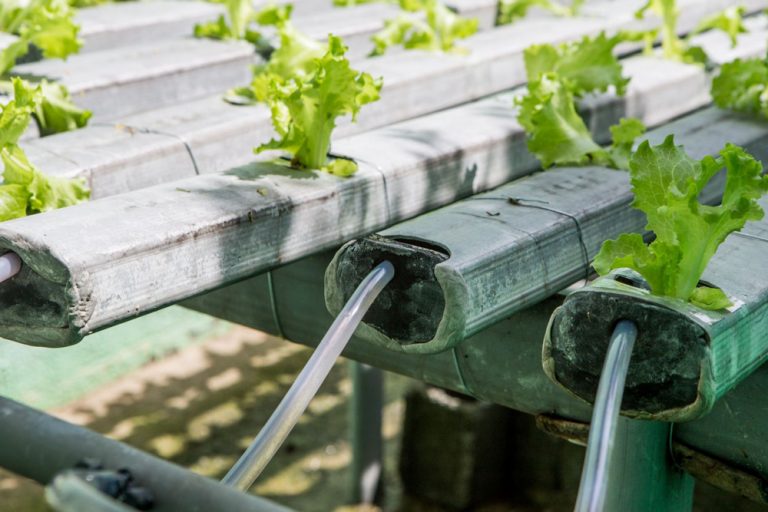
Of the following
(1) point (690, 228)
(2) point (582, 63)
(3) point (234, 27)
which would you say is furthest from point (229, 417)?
(1) point (690, 228)

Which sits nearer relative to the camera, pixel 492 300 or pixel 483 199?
pixel 492 300

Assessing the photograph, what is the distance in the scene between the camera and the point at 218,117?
360 cm

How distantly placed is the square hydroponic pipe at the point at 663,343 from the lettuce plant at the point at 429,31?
2.44m

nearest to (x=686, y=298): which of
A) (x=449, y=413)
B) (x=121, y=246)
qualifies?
(x=121, y=246)

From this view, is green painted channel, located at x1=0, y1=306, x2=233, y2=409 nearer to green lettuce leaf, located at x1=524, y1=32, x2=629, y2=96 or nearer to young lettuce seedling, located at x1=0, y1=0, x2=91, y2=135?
young lettuce seedling, located at x1=0, y1=0, x2=91, y2=135

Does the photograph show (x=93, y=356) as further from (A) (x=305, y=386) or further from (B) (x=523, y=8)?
(A) (x=305, y=386)

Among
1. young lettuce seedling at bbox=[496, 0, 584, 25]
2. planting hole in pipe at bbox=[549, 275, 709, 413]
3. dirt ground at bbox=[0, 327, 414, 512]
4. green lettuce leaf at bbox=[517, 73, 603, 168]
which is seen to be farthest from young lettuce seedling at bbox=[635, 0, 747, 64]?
dirt ground at bbox=[0, 327, 414, 512]

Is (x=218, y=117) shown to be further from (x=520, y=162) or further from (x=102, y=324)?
(x=102, y=324)

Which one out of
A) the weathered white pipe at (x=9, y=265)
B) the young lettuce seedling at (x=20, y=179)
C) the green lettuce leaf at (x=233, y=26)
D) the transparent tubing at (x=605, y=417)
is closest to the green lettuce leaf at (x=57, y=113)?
the young lettuce seedling at (x=20, y=179)

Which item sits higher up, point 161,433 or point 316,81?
point 316,81

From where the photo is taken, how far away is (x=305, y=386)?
221cm

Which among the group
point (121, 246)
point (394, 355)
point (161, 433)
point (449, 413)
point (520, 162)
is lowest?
point (161, 433)

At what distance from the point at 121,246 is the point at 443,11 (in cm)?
269

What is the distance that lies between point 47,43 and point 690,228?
2.66 metres
